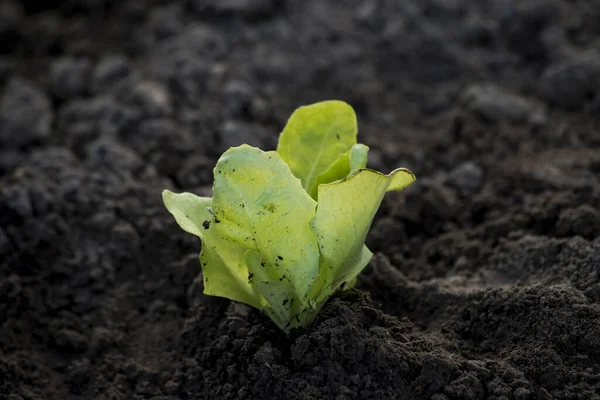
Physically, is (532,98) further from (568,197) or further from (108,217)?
(108,217)

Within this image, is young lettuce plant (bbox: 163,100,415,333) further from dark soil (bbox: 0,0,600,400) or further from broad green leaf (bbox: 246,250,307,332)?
dark soil (bbox: 0,0,600,400)

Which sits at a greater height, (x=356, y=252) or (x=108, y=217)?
(x=356, y=252)

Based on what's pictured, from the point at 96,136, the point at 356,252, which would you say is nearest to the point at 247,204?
the point at 356,252

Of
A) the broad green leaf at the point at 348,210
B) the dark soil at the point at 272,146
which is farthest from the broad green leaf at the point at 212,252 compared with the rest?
the broad green leaf at the point at 348,210

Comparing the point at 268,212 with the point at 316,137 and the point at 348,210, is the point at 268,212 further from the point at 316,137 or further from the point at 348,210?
the point at 316,137

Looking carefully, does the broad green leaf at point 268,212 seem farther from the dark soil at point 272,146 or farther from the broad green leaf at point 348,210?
the dark soil at point 272,146

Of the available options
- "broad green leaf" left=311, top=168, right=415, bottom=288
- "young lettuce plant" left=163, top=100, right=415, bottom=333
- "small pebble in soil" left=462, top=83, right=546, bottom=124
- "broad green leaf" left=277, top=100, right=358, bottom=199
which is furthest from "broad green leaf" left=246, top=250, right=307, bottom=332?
"small pebble in soil" left=462, top=83, right=546, bottom=124

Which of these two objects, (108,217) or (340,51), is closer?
(108,217)
